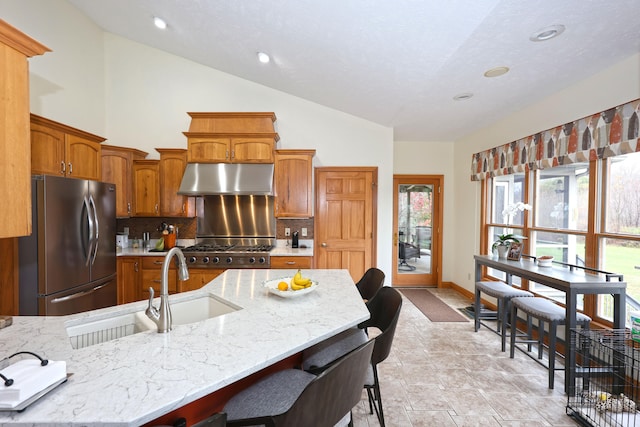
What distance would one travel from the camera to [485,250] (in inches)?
175

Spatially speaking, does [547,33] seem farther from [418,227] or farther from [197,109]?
[197,109]

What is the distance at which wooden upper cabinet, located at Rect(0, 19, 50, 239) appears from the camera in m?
1.45

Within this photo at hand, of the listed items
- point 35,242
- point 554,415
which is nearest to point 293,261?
point 35,242

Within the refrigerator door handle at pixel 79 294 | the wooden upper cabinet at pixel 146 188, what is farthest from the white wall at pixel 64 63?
the refrigerator door handle at pixel 79 294

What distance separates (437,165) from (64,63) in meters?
5.72

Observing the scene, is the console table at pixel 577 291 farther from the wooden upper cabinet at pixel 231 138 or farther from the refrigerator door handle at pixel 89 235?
the refrigerator door handle at pixel 89 235

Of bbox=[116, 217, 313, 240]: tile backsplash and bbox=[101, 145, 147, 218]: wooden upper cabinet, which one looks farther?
bbox=[116, 217, 313, 240]: tile backsplash

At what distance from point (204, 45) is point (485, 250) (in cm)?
485

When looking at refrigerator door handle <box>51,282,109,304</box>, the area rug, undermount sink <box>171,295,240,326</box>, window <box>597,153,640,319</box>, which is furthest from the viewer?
the area rug

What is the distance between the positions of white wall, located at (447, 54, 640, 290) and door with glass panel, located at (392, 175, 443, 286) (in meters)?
0.31

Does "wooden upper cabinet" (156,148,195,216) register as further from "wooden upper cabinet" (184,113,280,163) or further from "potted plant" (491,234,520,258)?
"potted plant" (491,234,520,258)

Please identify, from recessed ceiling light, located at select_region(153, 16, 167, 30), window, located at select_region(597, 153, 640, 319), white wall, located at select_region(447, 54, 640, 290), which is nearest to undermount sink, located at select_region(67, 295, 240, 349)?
window, located at select_region(597, 153, 640, 319)

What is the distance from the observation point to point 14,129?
1507 mm

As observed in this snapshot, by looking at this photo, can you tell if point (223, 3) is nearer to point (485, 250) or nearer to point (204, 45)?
point (204, 45)
